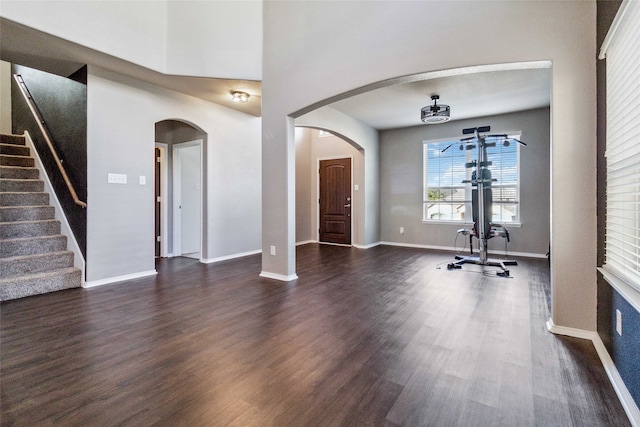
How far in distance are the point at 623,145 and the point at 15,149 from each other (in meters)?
7.25

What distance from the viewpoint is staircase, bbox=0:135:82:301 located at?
11.3 feet

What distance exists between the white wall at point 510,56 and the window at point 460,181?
320 centimetres

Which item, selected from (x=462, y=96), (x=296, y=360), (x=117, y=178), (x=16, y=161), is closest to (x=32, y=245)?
(x=117, y=178)

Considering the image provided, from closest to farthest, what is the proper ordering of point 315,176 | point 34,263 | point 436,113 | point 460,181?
point 34,263, point 436,113, point 460,181, point 315,176

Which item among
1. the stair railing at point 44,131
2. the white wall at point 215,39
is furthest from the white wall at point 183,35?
the stair railing at point 44,131

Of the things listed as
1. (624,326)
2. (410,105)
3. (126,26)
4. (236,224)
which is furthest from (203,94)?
(624,326)

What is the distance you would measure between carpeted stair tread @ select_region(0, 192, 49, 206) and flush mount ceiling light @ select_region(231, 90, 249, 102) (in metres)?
3.07

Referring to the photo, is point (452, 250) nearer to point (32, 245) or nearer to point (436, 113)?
point (436, 113)

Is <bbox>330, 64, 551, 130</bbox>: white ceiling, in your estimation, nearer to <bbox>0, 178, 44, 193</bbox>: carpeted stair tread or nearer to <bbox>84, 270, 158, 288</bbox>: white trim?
<bbox>84, 270, 158, 288</bbox>: white trim

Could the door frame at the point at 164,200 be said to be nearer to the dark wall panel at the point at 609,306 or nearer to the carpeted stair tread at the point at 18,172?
the carpeted stair tread at the point at 18,172

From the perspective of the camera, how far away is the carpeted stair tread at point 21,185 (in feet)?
13.4

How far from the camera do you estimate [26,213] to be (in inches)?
158

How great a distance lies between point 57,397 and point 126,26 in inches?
154

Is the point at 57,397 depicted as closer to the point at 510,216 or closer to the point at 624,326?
the point at 624,326
